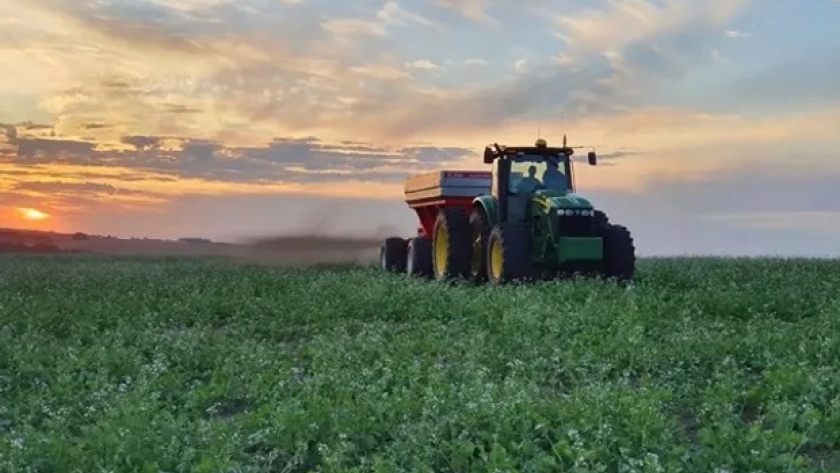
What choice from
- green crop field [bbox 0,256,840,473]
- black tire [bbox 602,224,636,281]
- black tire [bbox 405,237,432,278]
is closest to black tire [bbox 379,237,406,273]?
black tire [bbox 405,237,432,278]

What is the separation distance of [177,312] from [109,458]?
943 cm

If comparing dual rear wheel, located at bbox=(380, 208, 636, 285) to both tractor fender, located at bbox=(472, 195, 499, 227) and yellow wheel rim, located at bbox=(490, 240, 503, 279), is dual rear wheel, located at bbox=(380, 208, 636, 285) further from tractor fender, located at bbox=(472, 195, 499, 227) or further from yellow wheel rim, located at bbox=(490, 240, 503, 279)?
tractor fender, located at bbox=(472, 195, 499, 227)

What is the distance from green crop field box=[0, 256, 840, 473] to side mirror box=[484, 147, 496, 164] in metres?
4.28

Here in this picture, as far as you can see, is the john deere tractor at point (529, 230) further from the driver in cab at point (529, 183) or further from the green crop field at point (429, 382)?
the green crop field at point (429, 382)

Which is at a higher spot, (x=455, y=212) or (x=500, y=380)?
(x=455, y=212)

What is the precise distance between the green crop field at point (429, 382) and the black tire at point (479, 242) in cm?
402

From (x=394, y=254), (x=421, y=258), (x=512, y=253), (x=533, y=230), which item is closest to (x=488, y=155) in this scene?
(x=533, y=230)

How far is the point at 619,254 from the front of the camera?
773 inches

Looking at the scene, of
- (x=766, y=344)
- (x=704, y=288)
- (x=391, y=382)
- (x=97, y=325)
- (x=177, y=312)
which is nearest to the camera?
(x=391, y=382)

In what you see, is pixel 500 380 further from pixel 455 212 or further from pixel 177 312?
pixel 455 212

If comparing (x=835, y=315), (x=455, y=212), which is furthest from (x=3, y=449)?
(x=455, y=212)

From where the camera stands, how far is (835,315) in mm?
13359

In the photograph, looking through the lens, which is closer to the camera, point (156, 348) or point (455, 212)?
point (156, 348)

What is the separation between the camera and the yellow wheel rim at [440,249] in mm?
23438
